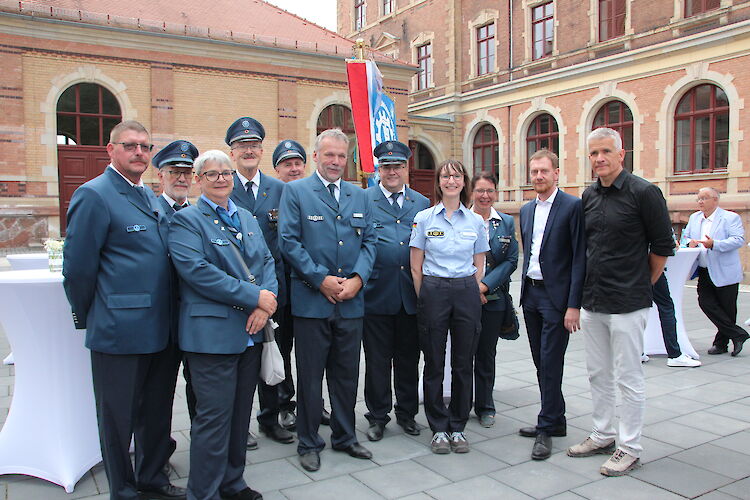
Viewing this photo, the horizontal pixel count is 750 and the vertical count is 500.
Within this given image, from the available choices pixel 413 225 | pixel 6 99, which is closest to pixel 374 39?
pixel 6 99

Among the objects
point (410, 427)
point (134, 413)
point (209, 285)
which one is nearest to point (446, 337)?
point (410, 427)

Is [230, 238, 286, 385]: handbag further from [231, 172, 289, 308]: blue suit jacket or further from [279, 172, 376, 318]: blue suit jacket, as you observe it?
[231, 172, 289, 308]: blue suit jacket

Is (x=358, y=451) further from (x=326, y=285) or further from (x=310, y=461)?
(x=326, y=285)

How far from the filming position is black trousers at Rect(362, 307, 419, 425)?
14.7ft

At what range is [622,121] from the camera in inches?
812

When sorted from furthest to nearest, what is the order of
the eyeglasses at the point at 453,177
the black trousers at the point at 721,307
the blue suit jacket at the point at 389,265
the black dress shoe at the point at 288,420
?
the black trousers at the point at 721,307
the black dress shoe at the point at 288,420
the blue suit jacket at the point at 389,265
the eyeglasses at the point at 453,177

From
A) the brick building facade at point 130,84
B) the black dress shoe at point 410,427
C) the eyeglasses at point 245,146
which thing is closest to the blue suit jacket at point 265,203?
the eyeglasses at point 245,146

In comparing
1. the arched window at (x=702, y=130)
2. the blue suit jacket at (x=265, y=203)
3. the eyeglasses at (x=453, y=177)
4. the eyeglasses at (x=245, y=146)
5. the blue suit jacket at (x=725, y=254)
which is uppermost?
the arched window at (x=702, y=130)

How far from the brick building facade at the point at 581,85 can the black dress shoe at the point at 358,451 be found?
54.1 ft

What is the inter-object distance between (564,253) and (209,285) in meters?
2.40

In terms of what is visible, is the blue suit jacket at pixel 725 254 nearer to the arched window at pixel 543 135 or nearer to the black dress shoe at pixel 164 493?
the black dress shoe at pixel 164 493

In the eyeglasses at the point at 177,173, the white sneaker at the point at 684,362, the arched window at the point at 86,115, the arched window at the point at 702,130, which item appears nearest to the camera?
the eyeglasses at the point at 177,173

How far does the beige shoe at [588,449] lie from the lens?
158 inches

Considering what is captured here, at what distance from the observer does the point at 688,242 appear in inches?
286
